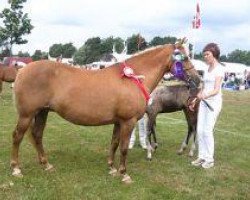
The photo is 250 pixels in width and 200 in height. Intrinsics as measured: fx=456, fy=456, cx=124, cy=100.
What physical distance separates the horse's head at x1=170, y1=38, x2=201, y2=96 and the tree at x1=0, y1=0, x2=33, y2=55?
106 feet

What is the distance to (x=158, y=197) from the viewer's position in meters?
7.20

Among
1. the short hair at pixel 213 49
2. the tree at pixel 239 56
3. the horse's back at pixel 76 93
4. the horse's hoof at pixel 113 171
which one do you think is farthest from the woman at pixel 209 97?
the tree at pixel 239 56

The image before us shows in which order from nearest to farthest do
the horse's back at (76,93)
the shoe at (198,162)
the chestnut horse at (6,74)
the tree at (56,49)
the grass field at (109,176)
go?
the grass field at (109,176) < the horse's back at (76,93) < the shoe at (198,162) < the chestnut horse at (6,74) < the tree at (56,49)

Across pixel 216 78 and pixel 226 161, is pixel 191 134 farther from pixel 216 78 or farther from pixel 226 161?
pixel 216 78

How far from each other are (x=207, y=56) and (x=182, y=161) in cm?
248

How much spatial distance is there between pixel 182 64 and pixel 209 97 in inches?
38.5

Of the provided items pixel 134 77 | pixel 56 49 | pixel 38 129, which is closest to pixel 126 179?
pixel 134 77

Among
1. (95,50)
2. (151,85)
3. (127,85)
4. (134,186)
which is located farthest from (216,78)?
(95,50)

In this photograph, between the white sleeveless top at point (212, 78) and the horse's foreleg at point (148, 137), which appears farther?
the horse's foreleg at point (148, 137)

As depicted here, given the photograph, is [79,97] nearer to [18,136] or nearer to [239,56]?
[18,136]

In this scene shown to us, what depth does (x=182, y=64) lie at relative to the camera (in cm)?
851

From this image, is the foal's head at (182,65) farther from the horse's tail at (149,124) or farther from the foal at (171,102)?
the horse's tail at (149,124)

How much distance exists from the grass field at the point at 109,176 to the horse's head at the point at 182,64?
189 cm

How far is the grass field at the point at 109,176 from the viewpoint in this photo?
729cm
